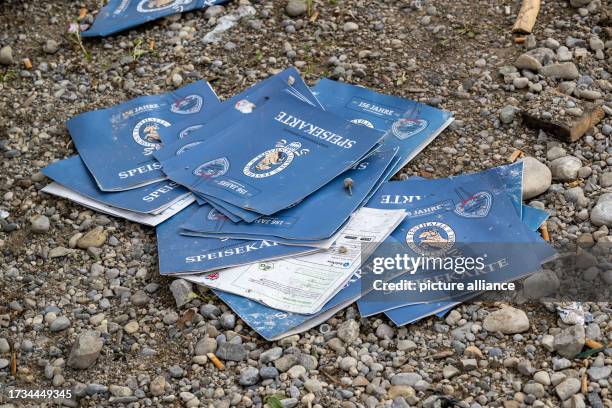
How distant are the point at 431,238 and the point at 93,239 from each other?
1.18 meters

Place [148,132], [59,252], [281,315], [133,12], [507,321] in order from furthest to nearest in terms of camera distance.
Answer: [133,12]
[148,132]
[59,252]
[281,315]
[507,321]

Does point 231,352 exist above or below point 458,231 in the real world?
below

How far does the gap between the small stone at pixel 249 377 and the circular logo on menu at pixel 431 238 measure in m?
0.68

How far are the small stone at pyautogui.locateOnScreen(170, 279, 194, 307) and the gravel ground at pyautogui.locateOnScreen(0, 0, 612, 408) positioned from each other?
3cm

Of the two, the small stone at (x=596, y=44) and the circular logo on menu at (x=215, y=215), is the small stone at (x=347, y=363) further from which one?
the small stone at (x=596, y=44)

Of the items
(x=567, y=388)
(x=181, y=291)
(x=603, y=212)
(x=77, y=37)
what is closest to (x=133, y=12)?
(x=77, y=37)

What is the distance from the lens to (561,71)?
348cm

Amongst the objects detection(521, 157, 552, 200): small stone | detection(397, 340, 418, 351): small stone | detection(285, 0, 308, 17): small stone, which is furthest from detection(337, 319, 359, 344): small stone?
detection(285, 0, 308, 17): small stone

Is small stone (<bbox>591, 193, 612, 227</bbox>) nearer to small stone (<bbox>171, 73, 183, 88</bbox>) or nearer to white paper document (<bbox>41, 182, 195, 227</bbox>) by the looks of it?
white paper document (<bbox>41, 182, 195, 227</bbox>)

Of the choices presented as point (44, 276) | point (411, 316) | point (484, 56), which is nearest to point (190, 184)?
point (44, 276)

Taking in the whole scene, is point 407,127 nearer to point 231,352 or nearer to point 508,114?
point 508,114

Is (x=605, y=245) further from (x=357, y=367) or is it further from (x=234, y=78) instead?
(x=234, y=78)

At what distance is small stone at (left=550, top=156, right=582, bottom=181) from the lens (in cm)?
307

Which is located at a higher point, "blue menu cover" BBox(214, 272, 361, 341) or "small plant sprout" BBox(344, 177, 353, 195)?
"small plant sprout" BBox(344, 177, 353, 195)
